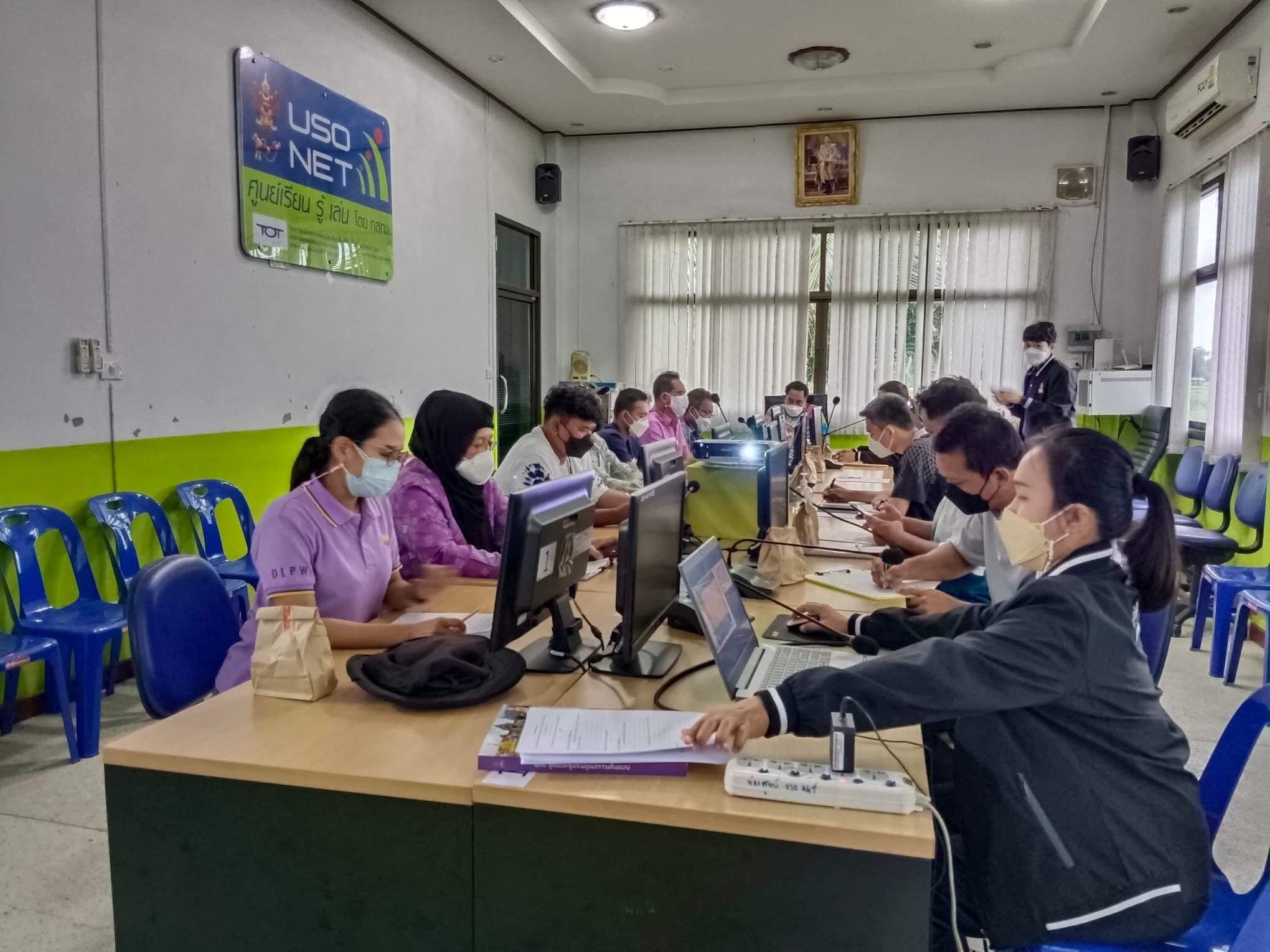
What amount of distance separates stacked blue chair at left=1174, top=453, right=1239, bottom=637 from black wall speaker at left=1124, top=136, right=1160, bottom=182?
299 centimetres

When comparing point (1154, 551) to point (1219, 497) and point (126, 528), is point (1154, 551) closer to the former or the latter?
point (126, 528)

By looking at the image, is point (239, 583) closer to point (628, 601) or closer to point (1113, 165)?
point (628, 601)

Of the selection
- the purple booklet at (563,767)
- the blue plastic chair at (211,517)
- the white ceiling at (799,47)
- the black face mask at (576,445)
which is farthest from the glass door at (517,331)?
the purple booklet at (563,767)

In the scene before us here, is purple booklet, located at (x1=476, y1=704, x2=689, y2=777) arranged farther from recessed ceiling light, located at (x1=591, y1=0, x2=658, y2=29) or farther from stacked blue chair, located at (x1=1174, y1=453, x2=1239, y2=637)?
recessed ceiling light, located at (x1=591, y1=0, x2=658, y2=29)

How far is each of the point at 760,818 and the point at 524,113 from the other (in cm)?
716

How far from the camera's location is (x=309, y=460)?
2238 millimetres

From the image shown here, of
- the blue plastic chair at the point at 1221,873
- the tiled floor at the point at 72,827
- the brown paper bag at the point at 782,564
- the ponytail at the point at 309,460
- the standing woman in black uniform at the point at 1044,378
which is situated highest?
the standing woman in black uniform at the point at 1044,378

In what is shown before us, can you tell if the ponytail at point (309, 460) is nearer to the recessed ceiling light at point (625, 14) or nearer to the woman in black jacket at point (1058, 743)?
the woman in black jacket at point (1058, 743)

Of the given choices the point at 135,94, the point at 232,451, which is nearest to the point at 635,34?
the point at 135,94

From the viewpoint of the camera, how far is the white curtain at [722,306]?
7777 millimetres

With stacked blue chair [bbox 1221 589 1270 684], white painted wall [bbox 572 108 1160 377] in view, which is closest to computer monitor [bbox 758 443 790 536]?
stacked blue chair [bbox 1221 589 1270 684]

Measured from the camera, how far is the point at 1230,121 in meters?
5.40

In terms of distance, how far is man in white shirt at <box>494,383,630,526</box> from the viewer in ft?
12.0

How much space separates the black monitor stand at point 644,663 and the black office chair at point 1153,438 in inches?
194
